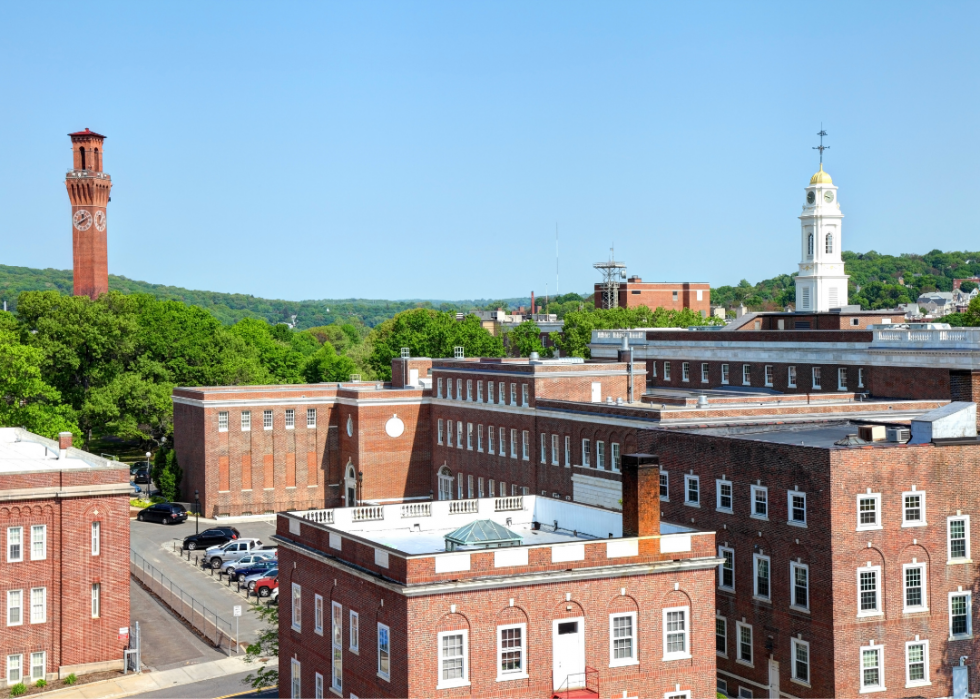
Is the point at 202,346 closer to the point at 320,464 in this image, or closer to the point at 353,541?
the point at 320,464

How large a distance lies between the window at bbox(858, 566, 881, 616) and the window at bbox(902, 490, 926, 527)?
2.12 m

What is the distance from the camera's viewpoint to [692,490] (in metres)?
51.8

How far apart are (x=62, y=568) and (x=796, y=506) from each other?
106 ft

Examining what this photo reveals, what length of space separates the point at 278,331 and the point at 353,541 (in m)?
158

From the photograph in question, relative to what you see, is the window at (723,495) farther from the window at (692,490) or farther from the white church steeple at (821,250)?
the white church steeple at (821,250)

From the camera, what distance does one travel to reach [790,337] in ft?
266

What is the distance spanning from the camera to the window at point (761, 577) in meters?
47.3

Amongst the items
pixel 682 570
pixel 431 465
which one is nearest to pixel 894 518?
pixel 682 570

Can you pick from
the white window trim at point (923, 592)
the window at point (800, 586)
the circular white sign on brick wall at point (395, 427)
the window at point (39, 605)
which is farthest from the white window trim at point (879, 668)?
the circular white sign on brick wall at point (395, 427)

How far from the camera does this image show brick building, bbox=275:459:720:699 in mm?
35156

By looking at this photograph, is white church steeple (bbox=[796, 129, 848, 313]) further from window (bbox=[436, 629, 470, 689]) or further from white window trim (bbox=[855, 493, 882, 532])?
window (bbox=[436, 629, 470, 689])

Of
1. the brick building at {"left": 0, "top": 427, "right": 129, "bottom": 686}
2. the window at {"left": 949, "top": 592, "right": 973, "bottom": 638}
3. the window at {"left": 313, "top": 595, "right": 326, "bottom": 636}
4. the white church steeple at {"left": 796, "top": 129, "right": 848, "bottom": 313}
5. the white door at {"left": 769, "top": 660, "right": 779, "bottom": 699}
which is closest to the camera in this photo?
the window at {"left": 313, "top": 595, "right": 326, "bottom": 636}

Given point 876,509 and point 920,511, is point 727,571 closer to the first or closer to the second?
point 876,509

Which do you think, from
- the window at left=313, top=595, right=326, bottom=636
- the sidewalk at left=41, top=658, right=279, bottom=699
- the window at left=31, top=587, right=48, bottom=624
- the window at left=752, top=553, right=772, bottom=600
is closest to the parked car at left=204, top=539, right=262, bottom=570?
the sidewalk at left=41, top=658, right=279, bottom=699
